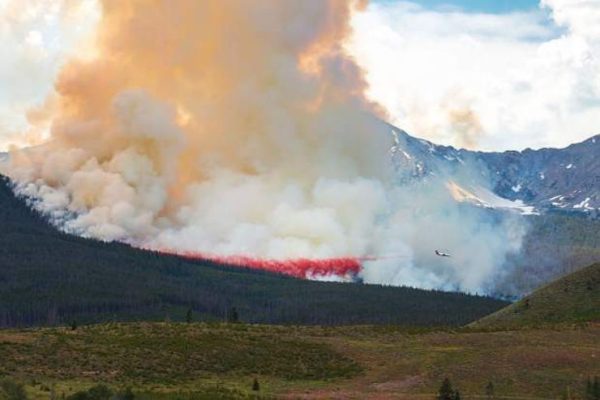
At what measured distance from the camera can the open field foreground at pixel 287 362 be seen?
109 m

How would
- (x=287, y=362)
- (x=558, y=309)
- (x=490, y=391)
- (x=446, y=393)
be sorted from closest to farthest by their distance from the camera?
(x=446, y=393), (x=490, y=391), (x=287, y=362), (x=558, y=309)

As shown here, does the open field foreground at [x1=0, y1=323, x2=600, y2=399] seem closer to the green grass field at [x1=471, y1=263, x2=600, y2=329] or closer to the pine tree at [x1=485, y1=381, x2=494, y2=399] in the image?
the pine tree at [x1=485, y1=381, x2=494, y2=399]

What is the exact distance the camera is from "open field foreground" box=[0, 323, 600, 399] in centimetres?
10900

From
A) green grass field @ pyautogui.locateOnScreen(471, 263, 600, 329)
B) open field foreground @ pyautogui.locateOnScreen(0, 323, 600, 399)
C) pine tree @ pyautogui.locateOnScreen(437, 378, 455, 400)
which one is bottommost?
pine tree @ pyautogui.locateOnScreen(437, 378, 455, 400)

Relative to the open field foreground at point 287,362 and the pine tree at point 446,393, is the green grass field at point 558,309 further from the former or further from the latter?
the pine tree at point 446,393

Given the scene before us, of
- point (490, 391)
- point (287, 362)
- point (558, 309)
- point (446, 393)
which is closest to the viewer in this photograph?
point (446, 393)

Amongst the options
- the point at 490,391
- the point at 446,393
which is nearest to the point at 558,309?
the point at 490,391

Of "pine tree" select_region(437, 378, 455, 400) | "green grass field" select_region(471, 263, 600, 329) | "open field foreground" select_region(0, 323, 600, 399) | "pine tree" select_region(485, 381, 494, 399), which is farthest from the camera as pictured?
"green grass field" select_region(471, 263, 600, 329)

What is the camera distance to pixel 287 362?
416 ft

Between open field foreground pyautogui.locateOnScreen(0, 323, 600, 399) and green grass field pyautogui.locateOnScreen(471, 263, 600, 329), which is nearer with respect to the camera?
open field foreground pyautogui.locateOnScreen(0, 323, 600, 399)

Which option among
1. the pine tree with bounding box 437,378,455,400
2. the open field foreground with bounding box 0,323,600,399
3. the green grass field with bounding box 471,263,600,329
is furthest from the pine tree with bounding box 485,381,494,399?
the green grass field with bounding box 471,263,600,329

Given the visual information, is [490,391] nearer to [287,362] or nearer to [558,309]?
[287,362]

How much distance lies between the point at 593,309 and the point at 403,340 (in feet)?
182

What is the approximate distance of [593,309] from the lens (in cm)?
18375
